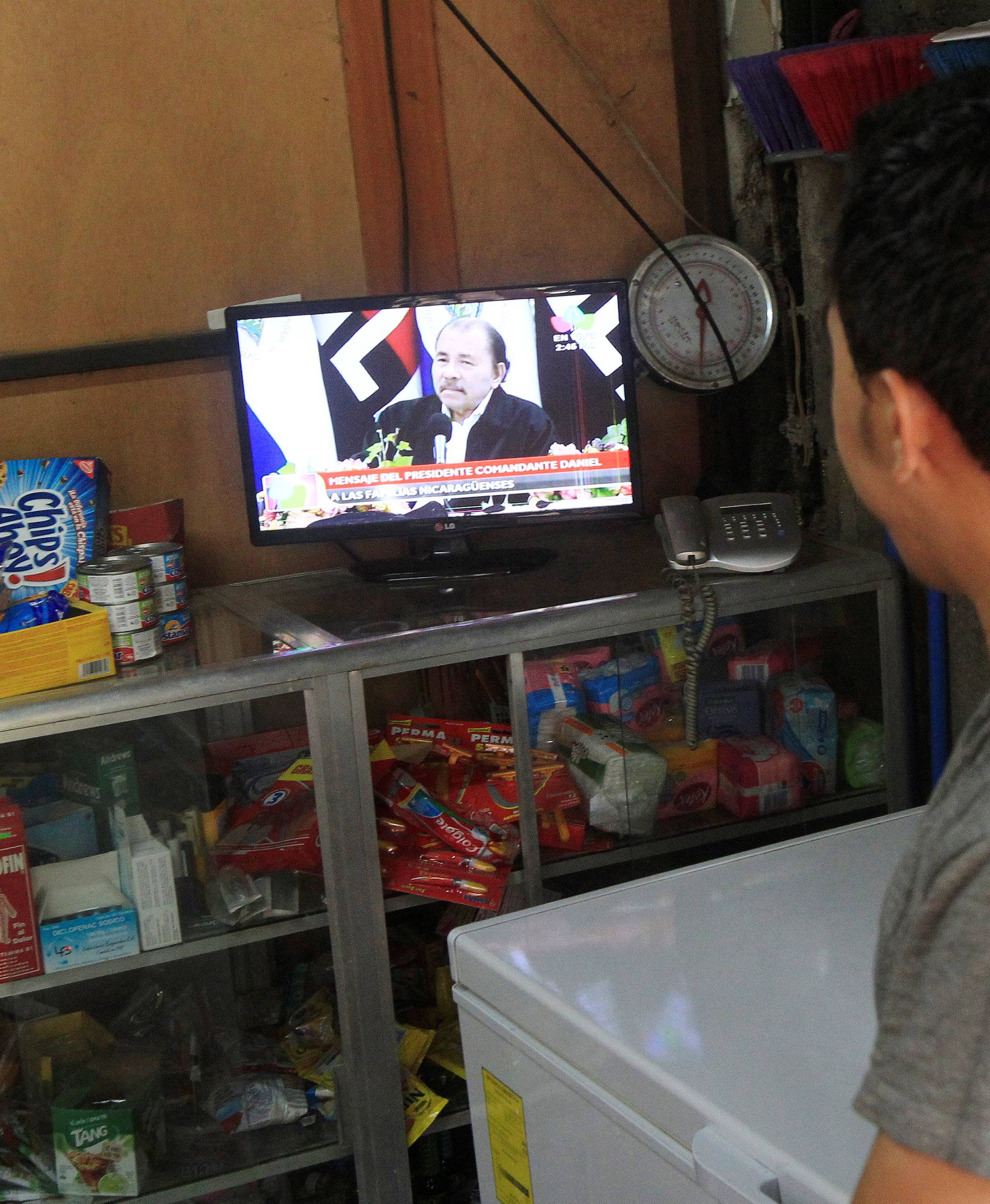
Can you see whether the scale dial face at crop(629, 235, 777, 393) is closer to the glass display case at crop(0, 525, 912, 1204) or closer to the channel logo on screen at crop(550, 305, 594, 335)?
the channel logo on screen at crop(550, 305, 594, 335)

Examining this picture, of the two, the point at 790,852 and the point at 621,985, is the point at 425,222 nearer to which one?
the point at 790,852

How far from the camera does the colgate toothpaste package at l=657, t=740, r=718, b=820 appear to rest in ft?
6.11

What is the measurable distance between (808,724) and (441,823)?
2.02 feet

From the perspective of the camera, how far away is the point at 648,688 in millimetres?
1812

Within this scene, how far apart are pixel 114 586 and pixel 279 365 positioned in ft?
1.60

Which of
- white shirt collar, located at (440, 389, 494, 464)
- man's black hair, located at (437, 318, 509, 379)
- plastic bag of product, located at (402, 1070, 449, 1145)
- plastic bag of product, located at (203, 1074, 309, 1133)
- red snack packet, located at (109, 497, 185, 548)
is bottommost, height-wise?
plastic bag of product, located at (402, 1070, 449, 1145)

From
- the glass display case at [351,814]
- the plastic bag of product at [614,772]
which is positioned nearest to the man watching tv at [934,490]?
the glass display case at [351,814]

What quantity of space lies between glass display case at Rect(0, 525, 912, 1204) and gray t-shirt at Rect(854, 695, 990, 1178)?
112 centimetres

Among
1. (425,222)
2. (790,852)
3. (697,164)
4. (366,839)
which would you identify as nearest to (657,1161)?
(790,852)

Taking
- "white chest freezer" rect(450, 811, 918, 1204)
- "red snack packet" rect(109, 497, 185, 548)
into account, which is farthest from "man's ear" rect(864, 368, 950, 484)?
"red snack packet" rect(109, 497, 185, 548)

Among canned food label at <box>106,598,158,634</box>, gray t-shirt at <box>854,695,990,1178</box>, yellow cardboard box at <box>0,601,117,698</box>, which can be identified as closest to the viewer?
gray t-shirt at <box>854,695,990,1178</box>

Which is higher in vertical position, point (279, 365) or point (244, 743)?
point (279, 365)

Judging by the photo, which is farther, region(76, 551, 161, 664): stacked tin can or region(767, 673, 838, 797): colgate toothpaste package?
region(767, 673, 838, 797): colgate toothpaste package

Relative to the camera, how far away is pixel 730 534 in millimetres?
1815
